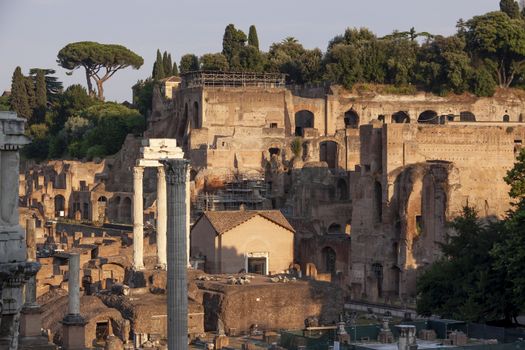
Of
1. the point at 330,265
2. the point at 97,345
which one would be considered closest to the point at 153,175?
the point at 330,265

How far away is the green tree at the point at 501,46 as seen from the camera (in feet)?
228

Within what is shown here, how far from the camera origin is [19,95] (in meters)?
84.0

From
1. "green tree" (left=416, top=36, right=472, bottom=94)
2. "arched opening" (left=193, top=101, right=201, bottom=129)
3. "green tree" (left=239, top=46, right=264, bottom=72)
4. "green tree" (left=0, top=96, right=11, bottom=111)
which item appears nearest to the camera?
"arched opening" (left=193, top=101, right=201, bottom=129)

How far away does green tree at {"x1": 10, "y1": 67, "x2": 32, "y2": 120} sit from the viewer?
83250 mm

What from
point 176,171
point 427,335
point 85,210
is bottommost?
point 427,335

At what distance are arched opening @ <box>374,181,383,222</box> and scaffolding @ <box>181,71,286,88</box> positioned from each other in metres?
16.4

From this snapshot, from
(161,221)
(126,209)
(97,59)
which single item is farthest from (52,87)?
(161,221)

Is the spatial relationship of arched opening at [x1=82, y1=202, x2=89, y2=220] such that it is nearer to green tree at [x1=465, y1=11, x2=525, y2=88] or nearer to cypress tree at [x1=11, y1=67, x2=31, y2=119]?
cypress tree at [x1=11, y1=67, x2=31, y2=119]

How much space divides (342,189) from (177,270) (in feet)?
120

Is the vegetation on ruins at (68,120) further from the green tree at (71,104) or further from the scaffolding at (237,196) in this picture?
the scaffolding at (237,196)

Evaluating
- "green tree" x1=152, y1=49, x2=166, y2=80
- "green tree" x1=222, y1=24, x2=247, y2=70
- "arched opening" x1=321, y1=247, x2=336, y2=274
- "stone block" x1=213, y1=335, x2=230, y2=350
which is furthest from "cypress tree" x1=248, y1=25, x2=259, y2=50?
"stone block" x1=213, y1=335, x2=230, y2=350

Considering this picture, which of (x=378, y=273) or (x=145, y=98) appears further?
(x=145, y=98)

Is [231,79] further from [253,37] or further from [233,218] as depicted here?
[233,218]

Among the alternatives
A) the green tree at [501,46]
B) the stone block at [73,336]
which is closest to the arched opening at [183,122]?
the green tree at [501,46]
